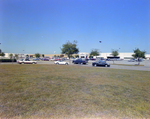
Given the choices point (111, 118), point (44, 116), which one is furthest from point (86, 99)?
point (44, 116)

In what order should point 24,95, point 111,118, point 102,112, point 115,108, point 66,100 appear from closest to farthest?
point 111,118
point 102,112
point 115,108
point 66,100
point 24,95

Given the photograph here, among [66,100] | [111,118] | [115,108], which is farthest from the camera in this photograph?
[66,100]

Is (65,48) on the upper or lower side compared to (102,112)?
upper

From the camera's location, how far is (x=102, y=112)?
476 centimetres

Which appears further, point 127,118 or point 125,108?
point 125,108

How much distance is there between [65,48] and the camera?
6544 cm

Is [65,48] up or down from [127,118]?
up

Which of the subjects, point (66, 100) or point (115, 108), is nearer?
point (115, 108)

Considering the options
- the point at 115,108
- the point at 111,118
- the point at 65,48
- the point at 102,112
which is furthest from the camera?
the point at 65,48

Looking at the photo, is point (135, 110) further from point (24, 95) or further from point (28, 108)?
point (24, 95)

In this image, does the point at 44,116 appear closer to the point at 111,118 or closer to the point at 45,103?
the point at 45,103

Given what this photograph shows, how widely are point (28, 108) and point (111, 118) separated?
9.81ft

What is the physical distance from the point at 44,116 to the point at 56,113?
42 centimetres

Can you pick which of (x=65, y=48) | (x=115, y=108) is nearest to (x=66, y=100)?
(x=115, y=108)
